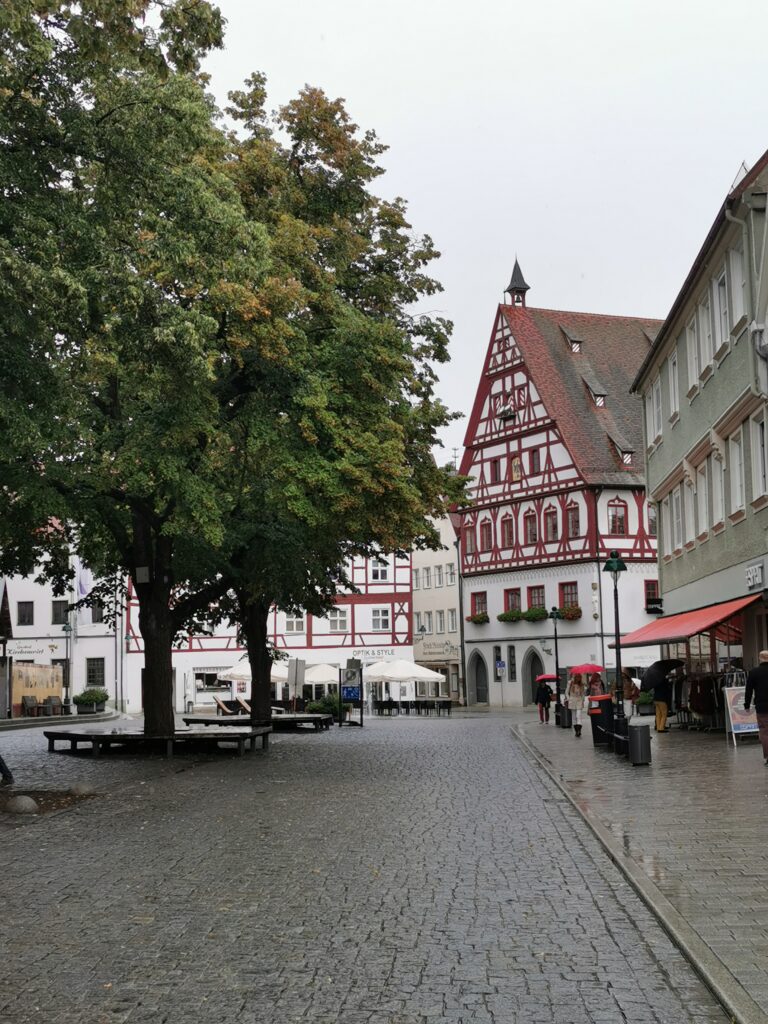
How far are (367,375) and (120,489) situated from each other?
195 inches

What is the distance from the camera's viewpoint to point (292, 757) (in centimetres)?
2669

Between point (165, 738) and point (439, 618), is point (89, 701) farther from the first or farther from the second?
point (165, 738)

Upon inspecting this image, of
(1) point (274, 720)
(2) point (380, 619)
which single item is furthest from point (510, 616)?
(1) point (274, 720)

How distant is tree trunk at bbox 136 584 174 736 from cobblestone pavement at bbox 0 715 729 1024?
981 cm

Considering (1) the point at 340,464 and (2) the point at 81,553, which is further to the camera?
(2) the point at 81,553

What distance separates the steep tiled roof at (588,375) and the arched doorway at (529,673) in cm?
1005

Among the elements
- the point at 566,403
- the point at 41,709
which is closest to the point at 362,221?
the point at 41,709

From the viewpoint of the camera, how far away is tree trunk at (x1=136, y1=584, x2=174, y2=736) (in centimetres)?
2723

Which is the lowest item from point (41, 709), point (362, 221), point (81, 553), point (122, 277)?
point (41, 709)

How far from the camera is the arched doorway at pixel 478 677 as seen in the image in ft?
245

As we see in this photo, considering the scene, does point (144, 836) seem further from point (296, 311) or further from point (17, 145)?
point (296, 311)

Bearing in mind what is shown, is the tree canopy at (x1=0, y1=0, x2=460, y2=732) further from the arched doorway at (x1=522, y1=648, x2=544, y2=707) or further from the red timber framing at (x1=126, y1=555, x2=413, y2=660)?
the red timber framing at (x1=126, y1=555, x2=413, y2=660)

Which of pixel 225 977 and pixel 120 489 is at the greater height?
pixel 120 489

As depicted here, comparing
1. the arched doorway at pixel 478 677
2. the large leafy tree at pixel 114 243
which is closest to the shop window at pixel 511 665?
the arched doorway at pixel 478 677
